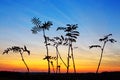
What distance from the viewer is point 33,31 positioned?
41.8 metres

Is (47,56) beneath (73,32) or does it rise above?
beneath

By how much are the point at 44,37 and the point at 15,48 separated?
221 inches

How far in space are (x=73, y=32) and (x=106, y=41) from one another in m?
5.99

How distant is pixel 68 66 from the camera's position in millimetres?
45656
